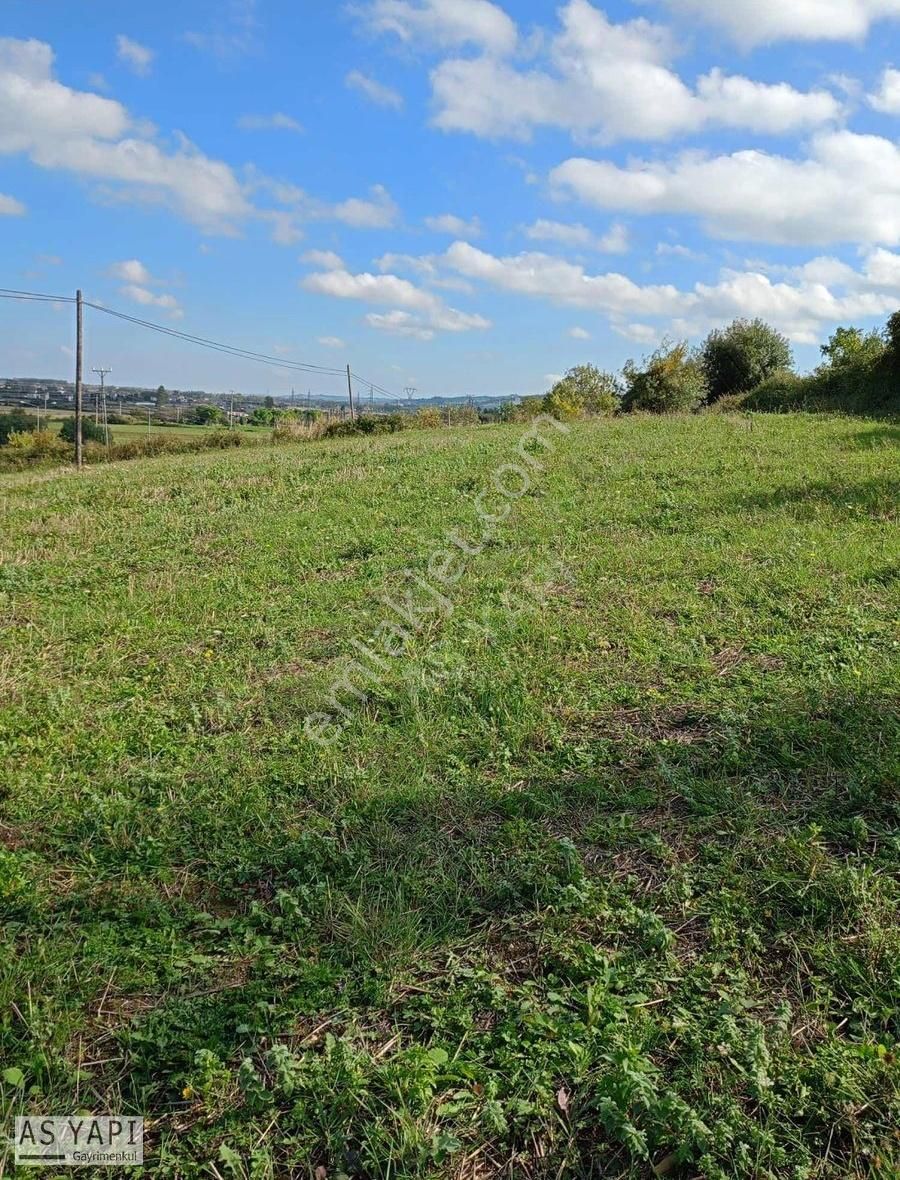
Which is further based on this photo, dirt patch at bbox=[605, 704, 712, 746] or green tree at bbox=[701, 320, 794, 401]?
green tree at bbox=[701, 320, 794, 401]

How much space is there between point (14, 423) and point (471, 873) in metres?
62.6

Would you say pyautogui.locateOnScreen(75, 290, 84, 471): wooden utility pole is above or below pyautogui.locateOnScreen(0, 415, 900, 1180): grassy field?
above

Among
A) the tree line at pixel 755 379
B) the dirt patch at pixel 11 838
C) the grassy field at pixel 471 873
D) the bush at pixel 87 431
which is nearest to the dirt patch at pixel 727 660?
the grassy field at pixel 471 873

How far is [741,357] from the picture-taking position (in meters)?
28.1

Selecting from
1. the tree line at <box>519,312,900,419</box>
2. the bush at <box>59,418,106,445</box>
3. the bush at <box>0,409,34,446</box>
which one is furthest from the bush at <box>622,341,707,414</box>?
the bush at <box>0,409,34,446</box>

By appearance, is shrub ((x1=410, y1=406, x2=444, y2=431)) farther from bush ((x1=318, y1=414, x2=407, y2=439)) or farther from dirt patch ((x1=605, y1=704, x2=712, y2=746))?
dirt patch ((x1=605, y1=704, x2=712, y2=746))

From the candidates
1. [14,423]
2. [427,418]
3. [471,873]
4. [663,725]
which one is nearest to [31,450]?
[14,423]

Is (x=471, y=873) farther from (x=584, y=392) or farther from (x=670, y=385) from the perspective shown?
(x=584, y=392)

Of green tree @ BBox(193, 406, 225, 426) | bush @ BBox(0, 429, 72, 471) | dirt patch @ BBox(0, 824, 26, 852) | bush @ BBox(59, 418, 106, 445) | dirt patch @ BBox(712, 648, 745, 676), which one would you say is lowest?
dirt patch @ BBox(0, 824, 26, 852)
